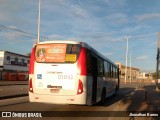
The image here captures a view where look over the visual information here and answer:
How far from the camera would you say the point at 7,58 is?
75750 millimetres

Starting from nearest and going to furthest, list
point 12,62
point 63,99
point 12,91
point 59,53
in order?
1. point 63,99
2. point 59,53
3. point 12,91
4. point 12,62

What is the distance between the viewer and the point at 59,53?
12562 mm

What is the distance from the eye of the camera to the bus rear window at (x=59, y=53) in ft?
40.8

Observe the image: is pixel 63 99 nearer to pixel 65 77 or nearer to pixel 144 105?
pixel 65 77

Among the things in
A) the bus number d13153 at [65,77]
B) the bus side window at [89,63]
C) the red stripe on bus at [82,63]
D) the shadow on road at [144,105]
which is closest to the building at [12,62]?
the shadow on road at [144,105]

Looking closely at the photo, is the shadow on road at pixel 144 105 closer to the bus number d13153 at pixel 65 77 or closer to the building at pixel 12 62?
the bus number d13153 at pixel 65 77

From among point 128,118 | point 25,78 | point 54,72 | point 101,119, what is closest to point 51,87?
point 54,72

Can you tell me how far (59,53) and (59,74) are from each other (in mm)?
918

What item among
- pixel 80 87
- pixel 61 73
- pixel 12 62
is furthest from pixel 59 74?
pixel 12 62

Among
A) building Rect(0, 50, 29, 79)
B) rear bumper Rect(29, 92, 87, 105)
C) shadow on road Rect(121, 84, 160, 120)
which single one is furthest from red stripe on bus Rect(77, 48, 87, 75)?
building Rect(0, 50, 29, 79)

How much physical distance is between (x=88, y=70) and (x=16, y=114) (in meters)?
3.53

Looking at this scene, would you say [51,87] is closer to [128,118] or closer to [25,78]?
[128,118]

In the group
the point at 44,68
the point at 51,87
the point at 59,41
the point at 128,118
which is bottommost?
the point at 128,118

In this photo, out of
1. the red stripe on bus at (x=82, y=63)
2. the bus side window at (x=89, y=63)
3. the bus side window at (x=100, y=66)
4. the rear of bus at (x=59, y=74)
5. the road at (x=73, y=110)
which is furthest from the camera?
the bus side window at (x=100, y=66)
